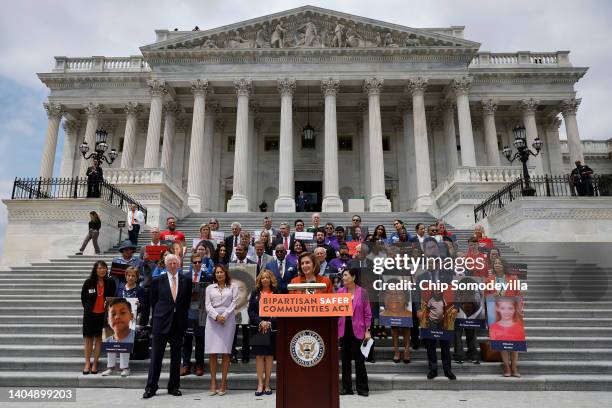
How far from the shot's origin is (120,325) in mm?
7438

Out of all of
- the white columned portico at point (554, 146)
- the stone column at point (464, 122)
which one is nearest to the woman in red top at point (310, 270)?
the stone column at point (464, 122)

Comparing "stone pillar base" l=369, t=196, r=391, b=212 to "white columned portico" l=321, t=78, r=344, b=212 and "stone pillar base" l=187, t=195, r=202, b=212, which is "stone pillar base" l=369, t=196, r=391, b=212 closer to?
"white columned portico" l=321, t=78, r=344, b=212

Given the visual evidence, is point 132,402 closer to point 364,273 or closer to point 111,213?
A: point 364,273

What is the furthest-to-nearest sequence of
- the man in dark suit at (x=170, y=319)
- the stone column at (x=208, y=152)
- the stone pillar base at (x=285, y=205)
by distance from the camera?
the stone column at (x=208, y=152), the stone pillar base at (x=285, y=205), the man in dark suit at (x=170, y=319)

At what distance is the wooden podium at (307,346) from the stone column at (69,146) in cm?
3648

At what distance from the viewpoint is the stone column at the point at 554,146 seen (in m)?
35.7

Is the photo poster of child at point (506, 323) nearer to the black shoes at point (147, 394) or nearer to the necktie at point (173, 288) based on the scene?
the necktie at point (173, 288)

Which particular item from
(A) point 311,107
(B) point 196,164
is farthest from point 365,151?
(B) point 196,164

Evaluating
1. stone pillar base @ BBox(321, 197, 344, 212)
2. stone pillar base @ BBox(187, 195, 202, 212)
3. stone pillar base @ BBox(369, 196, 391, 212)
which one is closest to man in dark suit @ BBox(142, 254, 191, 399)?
stone pillar base @ BBox(321, 197, 344, 212)

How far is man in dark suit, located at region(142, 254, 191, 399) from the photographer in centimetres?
679

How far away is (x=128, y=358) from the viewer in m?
7.57

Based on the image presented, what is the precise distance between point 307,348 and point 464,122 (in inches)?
1095

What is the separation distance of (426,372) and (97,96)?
35.6 meters

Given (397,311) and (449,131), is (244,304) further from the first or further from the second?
(449,131)
